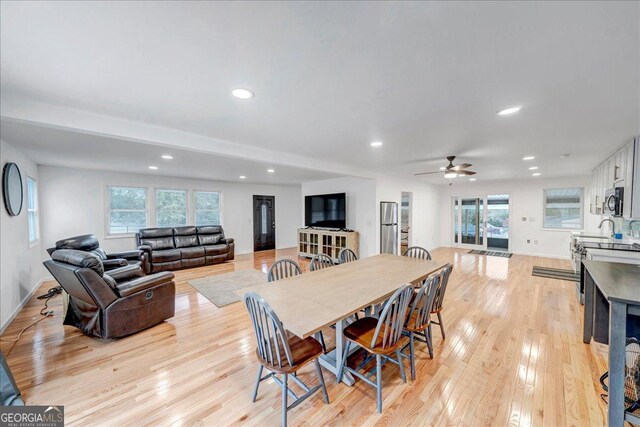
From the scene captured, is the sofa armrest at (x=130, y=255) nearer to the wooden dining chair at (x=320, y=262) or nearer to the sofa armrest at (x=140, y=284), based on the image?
the sofa armrest at (x=140, y=284)

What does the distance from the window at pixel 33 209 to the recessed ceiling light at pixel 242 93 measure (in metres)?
4.98

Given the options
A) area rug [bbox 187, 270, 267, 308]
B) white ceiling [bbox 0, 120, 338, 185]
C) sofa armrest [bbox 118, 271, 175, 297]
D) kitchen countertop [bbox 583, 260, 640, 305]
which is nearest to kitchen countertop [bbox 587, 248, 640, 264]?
kitchen countertop [bbox 583, 260, 640, 305]

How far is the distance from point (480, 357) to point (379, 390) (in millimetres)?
1323

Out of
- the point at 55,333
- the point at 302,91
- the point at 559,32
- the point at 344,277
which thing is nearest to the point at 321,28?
the point at 302,91

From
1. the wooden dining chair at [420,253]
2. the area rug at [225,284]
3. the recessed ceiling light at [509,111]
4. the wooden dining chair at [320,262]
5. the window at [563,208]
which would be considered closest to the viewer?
the recessed ceiling light at [509,111]

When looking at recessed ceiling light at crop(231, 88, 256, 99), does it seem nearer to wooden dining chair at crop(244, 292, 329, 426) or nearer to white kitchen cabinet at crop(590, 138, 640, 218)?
wooden dining chair at crop(244, 292, 329, 426)

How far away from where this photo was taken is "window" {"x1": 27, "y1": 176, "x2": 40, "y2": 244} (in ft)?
14.3

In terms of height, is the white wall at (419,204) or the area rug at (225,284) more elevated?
the white wall at (419,204)

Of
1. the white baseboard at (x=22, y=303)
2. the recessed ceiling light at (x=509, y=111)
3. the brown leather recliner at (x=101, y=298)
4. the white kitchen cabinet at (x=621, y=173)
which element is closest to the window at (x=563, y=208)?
the white kitchen cabinet at (x=621, y=173)

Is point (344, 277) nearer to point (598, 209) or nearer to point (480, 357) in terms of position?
point (480, 357)

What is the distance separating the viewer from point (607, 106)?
2186 mm

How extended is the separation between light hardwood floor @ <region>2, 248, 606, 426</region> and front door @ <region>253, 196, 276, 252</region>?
5108mm

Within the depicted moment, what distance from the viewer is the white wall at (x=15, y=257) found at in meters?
3.05

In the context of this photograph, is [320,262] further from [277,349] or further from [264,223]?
[264,223]
